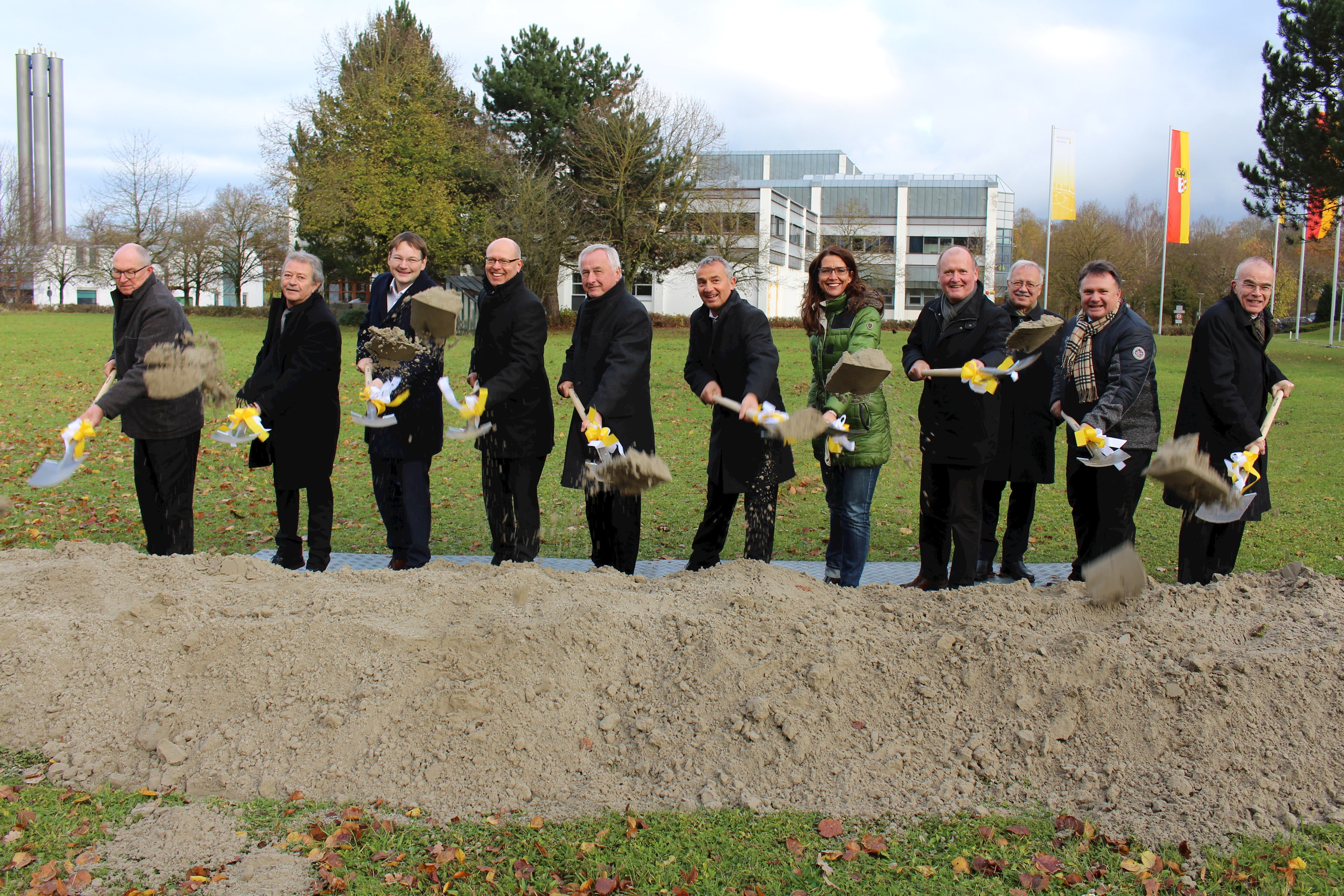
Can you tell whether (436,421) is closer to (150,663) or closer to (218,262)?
(150,663)

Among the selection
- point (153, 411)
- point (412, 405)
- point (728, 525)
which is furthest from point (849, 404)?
point (153, 411)

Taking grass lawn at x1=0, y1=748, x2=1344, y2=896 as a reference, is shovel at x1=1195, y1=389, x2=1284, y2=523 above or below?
above

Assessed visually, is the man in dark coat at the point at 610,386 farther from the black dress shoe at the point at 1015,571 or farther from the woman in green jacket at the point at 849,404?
the black dress shoe at the point at 1015,571

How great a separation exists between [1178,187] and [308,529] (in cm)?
4003

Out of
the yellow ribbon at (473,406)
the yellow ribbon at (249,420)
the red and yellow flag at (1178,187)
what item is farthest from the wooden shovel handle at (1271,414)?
the red and yellow flag at (1178,187)

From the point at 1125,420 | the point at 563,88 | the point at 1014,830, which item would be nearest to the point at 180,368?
the point at 1014,830

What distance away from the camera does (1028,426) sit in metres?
6.08

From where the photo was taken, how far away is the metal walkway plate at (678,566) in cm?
620

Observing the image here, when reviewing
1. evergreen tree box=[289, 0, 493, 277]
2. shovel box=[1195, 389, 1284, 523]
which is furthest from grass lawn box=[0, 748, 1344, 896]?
evergreen tree box=[289, 0, 493, 277]

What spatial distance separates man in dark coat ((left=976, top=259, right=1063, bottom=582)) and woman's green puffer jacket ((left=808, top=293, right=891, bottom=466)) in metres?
0.91

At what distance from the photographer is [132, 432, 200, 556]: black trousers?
557 cm

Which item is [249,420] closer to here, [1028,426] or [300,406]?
[300,406]

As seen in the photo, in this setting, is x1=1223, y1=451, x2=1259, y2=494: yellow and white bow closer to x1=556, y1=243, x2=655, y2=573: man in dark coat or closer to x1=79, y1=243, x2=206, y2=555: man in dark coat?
x1=556, y1=243, x2=655, y2=573: man in dark coat

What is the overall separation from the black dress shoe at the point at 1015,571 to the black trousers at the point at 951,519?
2.22 ft
